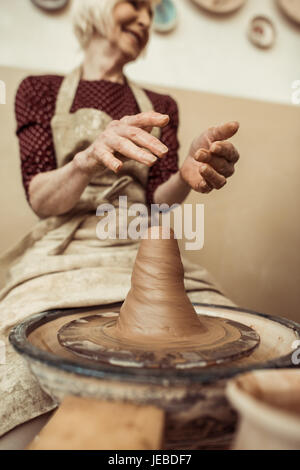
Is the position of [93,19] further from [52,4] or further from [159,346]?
[159,346]

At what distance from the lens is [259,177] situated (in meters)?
1.82

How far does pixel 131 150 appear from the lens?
0.70 m

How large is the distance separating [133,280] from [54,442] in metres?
0.34

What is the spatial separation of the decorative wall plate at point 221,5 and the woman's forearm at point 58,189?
1303 mm

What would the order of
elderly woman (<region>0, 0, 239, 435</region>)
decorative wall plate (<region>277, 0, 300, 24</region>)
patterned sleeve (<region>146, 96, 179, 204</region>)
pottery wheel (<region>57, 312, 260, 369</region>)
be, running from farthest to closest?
decorative wall plate (<region>277, 0, 300, 24</region>) → patterned sleeve (<region>146, 96, 179, 204</region>) → elderly woman (<region>0, 0, 239, 435</region>) → pottery wheel (<region>57, 312, 260, 369</region>)

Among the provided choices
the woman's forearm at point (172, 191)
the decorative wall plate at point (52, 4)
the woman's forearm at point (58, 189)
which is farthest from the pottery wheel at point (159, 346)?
the decorative wall plate at point (52, 4)

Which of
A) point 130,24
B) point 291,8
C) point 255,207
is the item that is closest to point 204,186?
point 130,24

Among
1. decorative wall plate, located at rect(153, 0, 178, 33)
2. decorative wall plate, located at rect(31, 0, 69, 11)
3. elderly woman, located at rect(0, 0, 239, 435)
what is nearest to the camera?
elderly woman, located at rect(0, 0, 239, 435)

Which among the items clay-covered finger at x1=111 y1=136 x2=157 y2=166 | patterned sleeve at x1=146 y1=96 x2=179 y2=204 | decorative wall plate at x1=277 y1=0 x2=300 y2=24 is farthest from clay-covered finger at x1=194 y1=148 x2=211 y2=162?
decorative wall plate at x1=277 y1=0 x2=300 y2=24

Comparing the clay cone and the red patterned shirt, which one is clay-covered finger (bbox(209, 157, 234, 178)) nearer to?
the clay cone

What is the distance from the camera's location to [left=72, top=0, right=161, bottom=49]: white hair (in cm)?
117

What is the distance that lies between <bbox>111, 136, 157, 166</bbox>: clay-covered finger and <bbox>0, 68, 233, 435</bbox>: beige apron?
250 mm

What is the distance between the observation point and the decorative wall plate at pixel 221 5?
1.88 metres

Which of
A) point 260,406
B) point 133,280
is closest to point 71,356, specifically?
point 133,280
